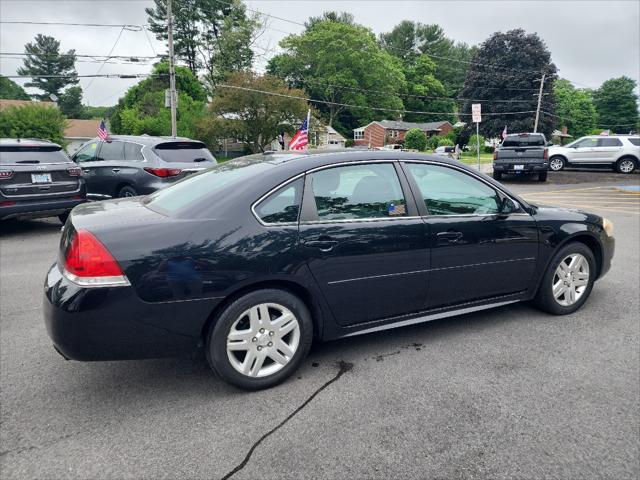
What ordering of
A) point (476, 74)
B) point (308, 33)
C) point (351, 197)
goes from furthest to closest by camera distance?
1. point (308, 33)
2. point (476, 74)
3. point (351, 197)

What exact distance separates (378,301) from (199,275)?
1.28 meters

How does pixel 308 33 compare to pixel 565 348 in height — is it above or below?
above

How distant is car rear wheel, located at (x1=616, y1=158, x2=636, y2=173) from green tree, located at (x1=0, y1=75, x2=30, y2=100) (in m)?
92.5

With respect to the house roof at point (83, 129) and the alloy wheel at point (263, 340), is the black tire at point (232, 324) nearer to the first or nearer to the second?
the alloy wheel at point (263, 340)

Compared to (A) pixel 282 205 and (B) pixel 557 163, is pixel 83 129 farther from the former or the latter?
(A) pixel 282 205

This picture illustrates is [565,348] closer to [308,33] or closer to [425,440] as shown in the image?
[425,440]

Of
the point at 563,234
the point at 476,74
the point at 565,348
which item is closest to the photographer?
the point at 565,348

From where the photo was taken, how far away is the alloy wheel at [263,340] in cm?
279

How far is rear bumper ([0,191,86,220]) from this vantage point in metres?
7.31

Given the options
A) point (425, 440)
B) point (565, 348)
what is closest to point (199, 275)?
point (425, 440)

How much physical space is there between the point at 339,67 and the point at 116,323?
221 ft

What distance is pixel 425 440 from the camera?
2424 millimetres

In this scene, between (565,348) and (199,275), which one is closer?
(199,275)

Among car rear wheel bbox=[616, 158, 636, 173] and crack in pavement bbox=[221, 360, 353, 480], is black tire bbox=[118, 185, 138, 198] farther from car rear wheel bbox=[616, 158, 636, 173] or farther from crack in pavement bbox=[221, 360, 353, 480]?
car rear wheel bbox=[616, 158, 636, 173]
